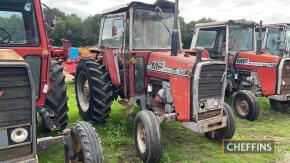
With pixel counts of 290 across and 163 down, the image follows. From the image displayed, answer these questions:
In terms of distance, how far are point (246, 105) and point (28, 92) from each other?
539 centimetres

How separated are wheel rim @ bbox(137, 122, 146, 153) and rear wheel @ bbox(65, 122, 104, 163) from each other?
1.37 m

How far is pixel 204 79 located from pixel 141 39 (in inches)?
60.9

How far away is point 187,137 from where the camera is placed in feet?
18.5

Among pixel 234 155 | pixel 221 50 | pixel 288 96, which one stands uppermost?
pixel 221 50

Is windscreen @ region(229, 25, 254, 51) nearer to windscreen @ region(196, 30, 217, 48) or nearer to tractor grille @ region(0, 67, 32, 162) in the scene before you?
windscreen @ region(196, 30, 217, 48)

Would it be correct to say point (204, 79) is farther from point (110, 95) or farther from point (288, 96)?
point (288, 96)

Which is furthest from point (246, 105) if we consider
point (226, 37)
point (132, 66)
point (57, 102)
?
point (57, 102)

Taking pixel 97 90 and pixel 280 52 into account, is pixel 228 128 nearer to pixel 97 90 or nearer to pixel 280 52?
pixel 97 90

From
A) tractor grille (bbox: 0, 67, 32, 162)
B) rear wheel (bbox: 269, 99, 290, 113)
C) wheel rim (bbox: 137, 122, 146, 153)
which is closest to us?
Result: tractor grille (bbox: 0, 67, 32, 162)

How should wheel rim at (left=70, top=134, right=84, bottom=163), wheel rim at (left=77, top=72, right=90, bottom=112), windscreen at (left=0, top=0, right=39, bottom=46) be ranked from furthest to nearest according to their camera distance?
wheel rim at (left=77, top=72, right=90, bottom=112), windscreen at (left=0, top=0, right=39, bottom=46), wheel rim at (left=70, top=134, right=84, bottom=163)

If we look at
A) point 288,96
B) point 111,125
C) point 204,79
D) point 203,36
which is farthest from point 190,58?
point 203,36

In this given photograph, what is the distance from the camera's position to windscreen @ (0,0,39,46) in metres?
4.01

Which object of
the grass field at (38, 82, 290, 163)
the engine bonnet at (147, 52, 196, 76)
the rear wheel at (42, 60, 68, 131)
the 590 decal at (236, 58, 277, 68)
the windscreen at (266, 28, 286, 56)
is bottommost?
the grass field at (38, 82, 290, 163)

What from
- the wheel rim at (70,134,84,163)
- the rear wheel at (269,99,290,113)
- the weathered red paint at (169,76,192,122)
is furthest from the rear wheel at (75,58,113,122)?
the rear wheel at (269,99,290,113)
